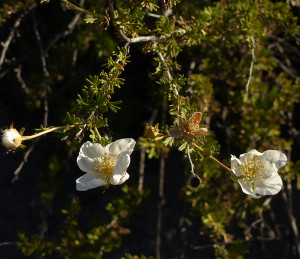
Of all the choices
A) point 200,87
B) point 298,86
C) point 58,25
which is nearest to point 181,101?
point 200,87

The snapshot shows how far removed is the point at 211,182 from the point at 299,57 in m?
1.12

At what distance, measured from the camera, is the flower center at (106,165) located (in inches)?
49.8

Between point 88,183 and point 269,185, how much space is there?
0.63 m

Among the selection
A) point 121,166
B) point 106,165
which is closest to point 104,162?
point 106,165

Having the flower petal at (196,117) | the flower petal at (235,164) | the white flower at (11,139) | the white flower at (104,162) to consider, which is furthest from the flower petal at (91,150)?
the flower petal at (235,164)

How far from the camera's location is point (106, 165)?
1.28 metres

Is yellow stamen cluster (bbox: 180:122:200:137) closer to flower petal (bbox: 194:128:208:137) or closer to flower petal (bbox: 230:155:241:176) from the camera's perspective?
flower petal (bbox: 194:128:208:137)

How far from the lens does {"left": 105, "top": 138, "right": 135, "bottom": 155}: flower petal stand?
1238 mm

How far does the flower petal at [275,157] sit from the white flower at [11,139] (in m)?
0.85

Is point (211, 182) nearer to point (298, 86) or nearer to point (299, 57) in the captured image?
point (298, 86)

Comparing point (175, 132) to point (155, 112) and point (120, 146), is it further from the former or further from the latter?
point (155, 112)

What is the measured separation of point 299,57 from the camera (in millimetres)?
2602

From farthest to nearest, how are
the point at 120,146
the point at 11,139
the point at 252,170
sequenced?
the point at 252,170 → the point at 120,146 → the point at 11,139

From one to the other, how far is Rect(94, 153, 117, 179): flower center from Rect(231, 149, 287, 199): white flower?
Answer: 415 mm
